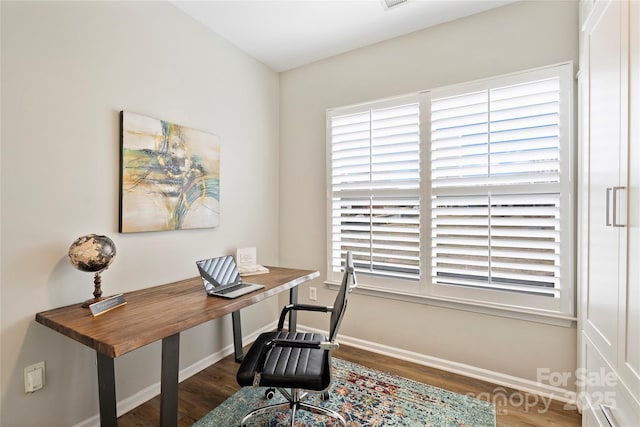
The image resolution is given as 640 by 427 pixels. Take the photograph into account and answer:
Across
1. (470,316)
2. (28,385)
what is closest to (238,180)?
(28,385)

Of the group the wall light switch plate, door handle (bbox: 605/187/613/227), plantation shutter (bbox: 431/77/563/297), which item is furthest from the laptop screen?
door handle (bbox: 605/187/613/227)

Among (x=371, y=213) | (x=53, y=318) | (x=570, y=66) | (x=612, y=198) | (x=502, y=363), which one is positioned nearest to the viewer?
(x=612, y=198)

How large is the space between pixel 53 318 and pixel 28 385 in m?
0.39

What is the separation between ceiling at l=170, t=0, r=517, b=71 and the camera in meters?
2.15

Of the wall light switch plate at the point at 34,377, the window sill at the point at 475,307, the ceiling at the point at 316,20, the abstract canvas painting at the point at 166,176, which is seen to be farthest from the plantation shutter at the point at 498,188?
the wall light switch plate at the point at 34,377

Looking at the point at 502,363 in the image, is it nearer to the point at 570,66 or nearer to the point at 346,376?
the point at 346,376

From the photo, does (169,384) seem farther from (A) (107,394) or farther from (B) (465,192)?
(B) (465,192)

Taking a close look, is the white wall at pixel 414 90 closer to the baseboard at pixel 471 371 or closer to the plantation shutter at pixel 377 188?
the baseboard at pixel 471 371

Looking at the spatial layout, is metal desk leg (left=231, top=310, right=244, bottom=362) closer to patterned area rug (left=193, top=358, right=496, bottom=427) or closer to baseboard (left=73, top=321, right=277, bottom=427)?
baseboard (left=73, top=321, right=277, bottom=427)

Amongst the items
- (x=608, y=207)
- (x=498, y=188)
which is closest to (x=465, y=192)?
(x=498, y=188)

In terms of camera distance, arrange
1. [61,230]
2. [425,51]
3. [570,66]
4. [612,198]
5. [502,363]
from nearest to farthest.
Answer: [612,198]
[61,230]
[570,66]
[502,363]
[425,51]

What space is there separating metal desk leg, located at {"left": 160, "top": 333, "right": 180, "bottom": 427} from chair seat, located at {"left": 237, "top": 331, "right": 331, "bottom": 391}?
299 millimetres

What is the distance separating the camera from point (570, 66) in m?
1.90

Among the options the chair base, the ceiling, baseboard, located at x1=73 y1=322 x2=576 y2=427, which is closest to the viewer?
the chair base
